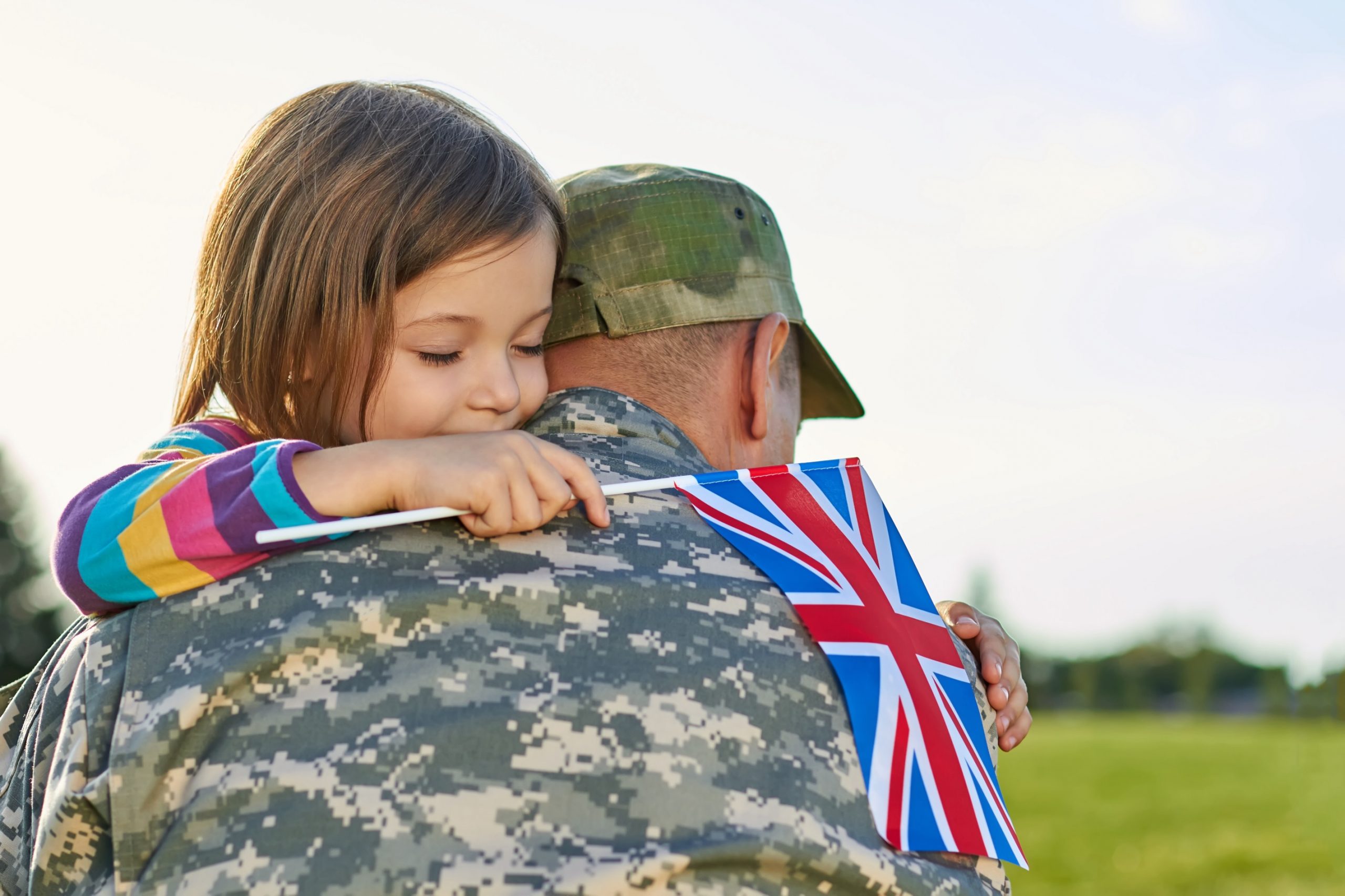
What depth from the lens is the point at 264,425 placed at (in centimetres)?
280

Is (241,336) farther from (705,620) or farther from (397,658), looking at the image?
(705,620)

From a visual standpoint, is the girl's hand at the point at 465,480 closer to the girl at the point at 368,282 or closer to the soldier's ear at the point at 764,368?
the girl at the point at 368,282

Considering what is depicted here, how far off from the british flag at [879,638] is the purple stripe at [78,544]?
3.15 feet

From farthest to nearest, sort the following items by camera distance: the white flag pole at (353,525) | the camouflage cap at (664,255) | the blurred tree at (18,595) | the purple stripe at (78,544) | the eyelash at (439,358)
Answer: the blurred tree at (18,595) → the camouflage cap at (664,255) → the eyelash at (439,358) → the purple stripe at (78,544) → the white flag pole at (353,525)

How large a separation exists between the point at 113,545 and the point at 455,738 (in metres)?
0.64

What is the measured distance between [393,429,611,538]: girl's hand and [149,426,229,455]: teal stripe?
60cm

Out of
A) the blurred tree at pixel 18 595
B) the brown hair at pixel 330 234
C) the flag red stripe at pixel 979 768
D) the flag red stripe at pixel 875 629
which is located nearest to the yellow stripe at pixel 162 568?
the brown hair at pixel 330 234

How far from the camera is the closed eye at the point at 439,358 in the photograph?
274cm

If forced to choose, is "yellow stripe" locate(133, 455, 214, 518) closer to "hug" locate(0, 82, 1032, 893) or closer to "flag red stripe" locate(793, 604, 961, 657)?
"hug" locate(0, 82, 1032, 893)

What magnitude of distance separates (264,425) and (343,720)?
1.07 meters

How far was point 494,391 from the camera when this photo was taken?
2727mm

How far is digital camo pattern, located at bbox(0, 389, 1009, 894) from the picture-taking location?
185cm

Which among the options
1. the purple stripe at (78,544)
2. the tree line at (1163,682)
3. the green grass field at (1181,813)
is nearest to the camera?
the purple stripe at (78,544)

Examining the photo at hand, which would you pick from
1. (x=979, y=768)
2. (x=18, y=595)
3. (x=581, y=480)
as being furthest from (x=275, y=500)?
(x=18, y=595)
